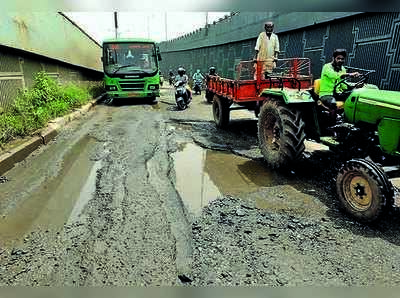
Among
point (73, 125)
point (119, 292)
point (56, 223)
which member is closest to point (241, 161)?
point (56, 223)

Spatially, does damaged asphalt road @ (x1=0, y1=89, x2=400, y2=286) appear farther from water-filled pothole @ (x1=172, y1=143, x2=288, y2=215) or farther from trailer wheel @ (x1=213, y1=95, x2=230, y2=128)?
trailer wheel @ (x1=213, y1=95, x2=230, y2=128)

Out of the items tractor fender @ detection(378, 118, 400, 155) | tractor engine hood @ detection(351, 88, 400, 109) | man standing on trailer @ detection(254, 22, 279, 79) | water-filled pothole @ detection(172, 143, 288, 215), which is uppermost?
man standing on trailer @ detection(254, 22, 279, 79)

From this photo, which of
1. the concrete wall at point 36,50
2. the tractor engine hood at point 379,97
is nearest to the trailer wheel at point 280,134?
the tractor engine hood at point 379,97

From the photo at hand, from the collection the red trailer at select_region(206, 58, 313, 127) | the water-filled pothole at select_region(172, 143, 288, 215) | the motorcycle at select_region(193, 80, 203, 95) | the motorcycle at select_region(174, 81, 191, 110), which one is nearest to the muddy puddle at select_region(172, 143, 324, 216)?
the water-filled pothole at select_region(172, 143, 288, 215)

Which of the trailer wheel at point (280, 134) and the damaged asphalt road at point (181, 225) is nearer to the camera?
the damaged asphalt road at point (181, 225)

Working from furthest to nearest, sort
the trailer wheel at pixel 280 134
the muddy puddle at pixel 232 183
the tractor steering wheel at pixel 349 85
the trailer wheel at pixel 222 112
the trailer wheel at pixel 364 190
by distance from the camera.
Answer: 1. the trailer wheel at pixel 222 112
2. the trailer wheel at pixel 280 134
3. the tractor steering wheel at pixel 349 85
4. the muddy puddle at pixel 232 183
5. the trailer wheel at pixel 364 190

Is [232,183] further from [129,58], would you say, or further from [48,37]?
[129,58]

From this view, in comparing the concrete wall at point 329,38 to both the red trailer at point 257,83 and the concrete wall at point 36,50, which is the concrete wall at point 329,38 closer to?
the red trailer at point 257,83

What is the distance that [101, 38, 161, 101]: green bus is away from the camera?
41.7ft

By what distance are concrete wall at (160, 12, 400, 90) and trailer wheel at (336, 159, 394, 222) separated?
149cm

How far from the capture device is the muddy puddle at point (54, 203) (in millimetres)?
3381

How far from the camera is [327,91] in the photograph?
4594 mm

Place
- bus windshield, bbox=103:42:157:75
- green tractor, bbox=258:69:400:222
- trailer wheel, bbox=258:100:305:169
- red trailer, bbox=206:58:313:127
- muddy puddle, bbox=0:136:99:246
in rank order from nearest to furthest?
green tractor, bbox=258:69:400:222 → muddy puddle, bbox=0:136:99:246 → trailer wheel, bbox=258:100:305:169 → red trailer, bbox=206:58:313:127 → bus windshield, bbox=103:42:157:75

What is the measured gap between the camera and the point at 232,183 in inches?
183
